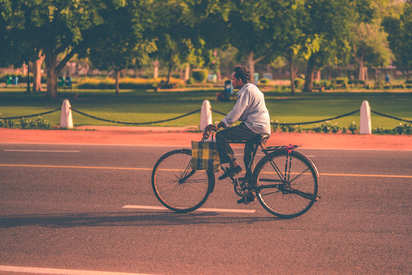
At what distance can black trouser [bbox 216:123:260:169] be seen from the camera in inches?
277

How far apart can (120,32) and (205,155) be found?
1316 inches

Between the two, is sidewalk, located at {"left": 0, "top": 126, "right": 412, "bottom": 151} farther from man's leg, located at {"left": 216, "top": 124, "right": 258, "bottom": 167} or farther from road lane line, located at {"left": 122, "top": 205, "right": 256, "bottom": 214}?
man's leg, located at {"left": 216, "top": 124, "right": 258, "bottom": 167}

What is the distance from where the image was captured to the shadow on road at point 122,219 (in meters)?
6.93

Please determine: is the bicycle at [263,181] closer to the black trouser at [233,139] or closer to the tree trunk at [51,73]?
the black trouser at [233,139]

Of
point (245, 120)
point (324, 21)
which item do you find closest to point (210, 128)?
point (245, 120)

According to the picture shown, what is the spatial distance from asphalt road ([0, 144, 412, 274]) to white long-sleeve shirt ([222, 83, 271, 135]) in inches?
43.4

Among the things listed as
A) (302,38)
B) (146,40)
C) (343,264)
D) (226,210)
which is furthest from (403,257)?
(146,40)

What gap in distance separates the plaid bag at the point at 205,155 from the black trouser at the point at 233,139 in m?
0.08

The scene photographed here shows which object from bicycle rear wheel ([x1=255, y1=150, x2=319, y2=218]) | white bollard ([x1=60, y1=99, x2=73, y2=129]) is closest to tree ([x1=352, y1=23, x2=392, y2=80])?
white bollard ([x1=60, y1=99, x2=73, y2=129])

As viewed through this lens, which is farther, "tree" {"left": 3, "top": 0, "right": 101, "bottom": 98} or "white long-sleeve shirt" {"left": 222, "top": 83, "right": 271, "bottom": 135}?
"tree" {"left": 3, "top": 0, "right": 101, "bottom": 98}

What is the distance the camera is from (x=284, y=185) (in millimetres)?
7199

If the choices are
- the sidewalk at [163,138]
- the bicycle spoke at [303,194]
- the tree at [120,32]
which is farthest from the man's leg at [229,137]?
the tree at [120,32]

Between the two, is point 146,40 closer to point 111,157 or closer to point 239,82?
point 111,157

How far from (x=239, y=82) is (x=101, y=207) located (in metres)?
2.41
